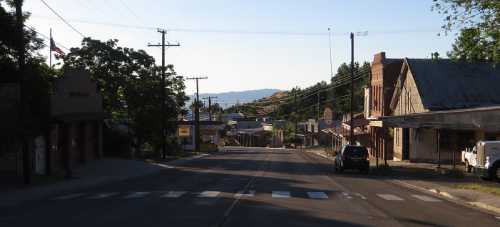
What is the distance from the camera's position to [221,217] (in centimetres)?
1684

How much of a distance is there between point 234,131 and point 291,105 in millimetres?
19107

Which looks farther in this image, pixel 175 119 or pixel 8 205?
pixel 175 119

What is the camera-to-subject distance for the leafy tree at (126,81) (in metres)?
59.2

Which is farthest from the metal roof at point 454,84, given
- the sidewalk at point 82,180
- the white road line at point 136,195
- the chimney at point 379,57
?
the white road line at point 136,195

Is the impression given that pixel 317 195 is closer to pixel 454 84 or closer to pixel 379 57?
pixel 454 84

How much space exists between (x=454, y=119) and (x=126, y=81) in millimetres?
28100

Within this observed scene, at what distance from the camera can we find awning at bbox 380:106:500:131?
40.2m

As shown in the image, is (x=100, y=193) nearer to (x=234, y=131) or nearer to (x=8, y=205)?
(x=8, y=205)

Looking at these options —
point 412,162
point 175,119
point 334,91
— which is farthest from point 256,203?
point 334,91

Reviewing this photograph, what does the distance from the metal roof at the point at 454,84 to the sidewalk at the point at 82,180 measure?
20742mm

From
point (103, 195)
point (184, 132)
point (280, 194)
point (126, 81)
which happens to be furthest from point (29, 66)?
point (184, 132)

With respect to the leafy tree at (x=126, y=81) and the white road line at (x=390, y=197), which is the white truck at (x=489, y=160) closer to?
the white road line at (x=390, y=197)

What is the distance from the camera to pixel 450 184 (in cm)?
3297

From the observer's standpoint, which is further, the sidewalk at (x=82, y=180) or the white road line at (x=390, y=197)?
the sidewalk at (x=82, y=180)
